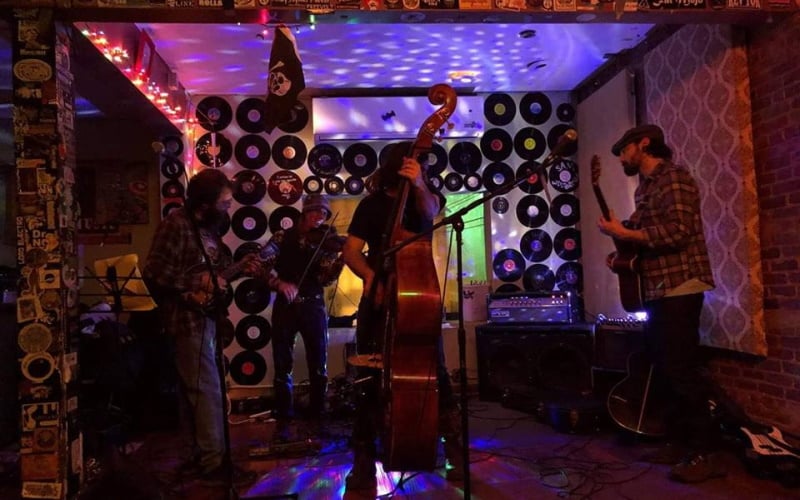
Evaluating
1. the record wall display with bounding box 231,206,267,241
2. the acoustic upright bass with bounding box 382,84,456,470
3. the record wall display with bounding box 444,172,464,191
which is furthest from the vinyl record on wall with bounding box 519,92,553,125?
the acoustic upright bass with bounding box 382,84,456,470

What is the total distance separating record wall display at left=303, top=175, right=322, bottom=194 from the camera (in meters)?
5.96

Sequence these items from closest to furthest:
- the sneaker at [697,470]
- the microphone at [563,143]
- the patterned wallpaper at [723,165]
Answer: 1. the microphone at [563,143]
2. the sneaker at [697,470]
3. the patterned wallpaper at [723,165]

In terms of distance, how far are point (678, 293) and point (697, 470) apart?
3.03 feet

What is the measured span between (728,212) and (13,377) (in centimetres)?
525

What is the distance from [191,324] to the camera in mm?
3076

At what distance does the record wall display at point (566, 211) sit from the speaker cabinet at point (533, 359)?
159 cm

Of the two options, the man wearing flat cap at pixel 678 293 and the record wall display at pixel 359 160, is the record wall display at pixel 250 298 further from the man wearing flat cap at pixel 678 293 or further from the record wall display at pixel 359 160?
the man wearing flat cap at pixel 678 293

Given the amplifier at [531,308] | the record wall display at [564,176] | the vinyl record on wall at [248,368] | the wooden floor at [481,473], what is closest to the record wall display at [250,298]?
the vinyl record on wall at [248,368]

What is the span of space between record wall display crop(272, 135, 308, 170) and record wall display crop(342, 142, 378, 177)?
0.47 meters

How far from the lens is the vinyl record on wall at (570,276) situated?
612 cm

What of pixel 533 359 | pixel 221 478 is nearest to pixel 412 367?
pixel 221 478

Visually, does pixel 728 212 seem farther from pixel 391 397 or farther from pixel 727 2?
pixel 391 397

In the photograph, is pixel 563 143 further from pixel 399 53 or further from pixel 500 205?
pixel 500 205

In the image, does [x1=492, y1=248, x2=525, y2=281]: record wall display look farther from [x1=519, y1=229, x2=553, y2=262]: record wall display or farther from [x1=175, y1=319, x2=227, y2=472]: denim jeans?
[x1=175, y1=319, x2=227, y2=472]: denim jeans
